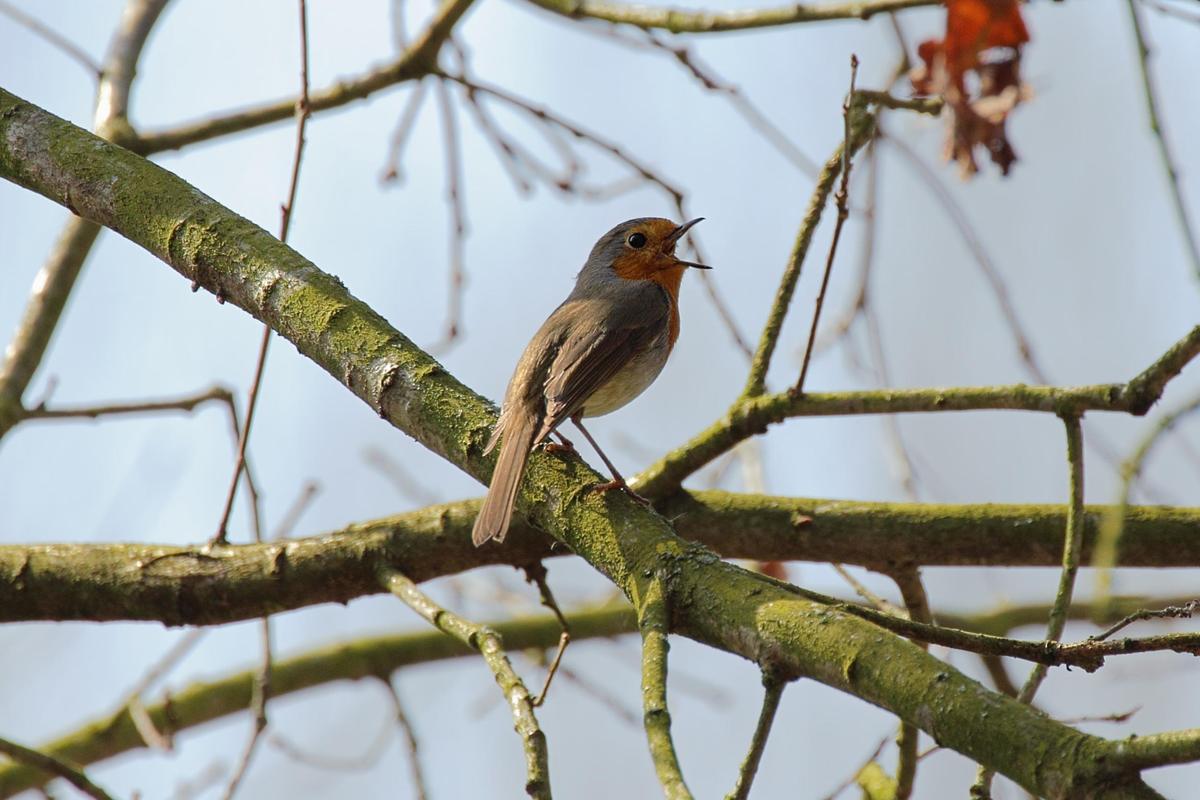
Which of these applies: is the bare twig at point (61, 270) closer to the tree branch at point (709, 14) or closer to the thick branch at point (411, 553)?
the thick branch at point (411, 553)

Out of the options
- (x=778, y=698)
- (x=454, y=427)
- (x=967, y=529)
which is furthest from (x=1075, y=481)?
(x=454, y=427)

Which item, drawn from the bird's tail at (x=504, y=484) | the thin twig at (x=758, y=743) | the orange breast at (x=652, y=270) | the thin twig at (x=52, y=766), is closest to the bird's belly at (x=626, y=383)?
the orange breast at (x=652, y=270)

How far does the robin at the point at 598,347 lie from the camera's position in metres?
2.92

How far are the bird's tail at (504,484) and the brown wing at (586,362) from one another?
738 mm

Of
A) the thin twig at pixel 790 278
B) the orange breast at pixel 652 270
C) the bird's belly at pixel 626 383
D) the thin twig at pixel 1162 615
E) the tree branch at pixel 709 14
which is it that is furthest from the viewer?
Result: the orange breast at pixel 652 270

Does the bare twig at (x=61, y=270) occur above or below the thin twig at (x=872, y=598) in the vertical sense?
above

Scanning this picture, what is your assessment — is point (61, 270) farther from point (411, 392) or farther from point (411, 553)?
point (411, 392)

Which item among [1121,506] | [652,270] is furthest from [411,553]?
[652,270]

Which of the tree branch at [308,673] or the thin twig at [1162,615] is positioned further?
the tree branch at [308,673]

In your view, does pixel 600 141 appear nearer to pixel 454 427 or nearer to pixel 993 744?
pixel 454 427

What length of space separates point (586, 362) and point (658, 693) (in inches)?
89.5

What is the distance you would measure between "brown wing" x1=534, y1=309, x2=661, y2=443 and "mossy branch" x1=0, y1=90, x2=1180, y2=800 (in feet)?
2.95

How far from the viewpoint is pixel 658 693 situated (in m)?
1.95

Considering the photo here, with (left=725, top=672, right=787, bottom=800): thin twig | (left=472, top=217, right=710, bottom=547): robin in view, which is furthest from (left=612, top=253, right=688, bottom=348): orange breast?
(left=725, top=672, right=787, bottom=800): thin twig
